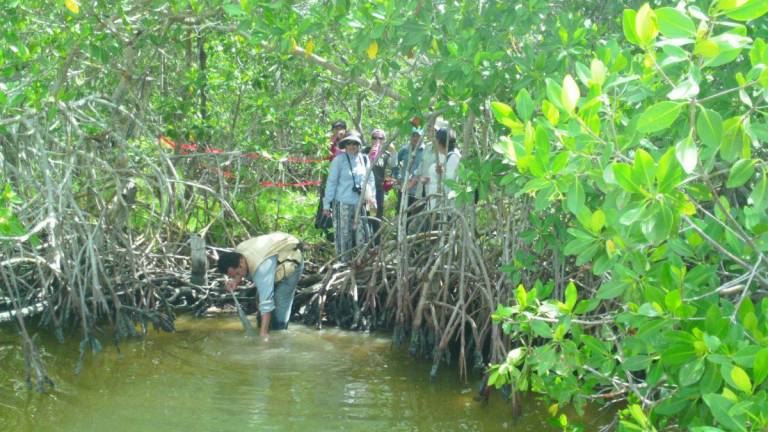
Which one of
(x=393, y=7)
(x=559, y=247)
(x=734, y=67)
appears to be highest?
(x=393, y=7)

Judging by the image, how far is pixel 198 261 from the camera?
712 cm

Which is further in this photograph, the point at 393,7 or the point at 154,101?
the point at 154,101

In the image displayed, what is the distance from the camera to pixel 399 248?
20.3 feet

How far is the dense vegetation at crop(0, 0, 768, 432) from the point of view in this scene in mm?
2342

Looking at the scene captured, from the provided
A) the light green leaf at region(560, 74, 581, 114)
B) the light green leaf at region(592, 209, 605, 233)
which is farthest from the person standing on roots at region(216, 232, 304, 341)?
the light green leaf at region(560, 74, 581, 114)

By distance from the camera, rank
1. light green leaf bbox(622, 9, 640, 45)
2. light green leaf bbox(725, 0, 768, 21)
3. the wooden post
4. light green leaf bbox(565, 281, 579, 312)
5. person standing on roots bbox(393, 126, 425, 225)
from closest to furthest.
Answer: light green leaf bbox(725, 0, 768, 21)
light green leaf bbox(622, 9, 640, 45)
light green leaf bbox(565, 281, 579, 312)
person standing on roots bbox(393, 126, 425, 225)
the wooden post

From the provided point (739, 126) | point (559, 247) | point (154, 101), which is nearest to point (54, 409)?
point (559, 247)

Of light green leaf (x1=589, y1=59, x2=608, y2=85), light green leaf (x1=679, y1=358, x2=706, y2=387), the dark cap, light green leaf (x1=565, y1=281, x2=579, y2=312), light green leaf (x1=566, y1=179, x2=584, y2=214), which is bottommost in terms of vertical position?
light green leaf (x1=679, y1=358, x2=706, y2=387)

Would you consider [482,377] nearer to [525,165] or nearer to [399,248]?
[399,248]

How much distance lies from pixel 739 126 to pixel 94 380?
14.6ft

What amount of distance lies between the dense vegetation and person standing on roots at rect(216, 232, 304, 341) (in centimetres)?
61

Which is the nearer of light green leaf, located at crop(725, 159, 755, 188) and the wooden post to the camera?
light green leaf, located at crop(725, 159, 755, 188)

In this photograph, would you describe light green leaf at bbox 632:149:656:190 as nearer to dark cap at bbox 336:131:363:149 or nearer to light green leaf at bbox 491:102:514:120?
light green leaf at bbox 491:102:514:120

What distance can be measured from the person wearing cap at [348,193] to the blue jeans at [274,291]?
71 cm
